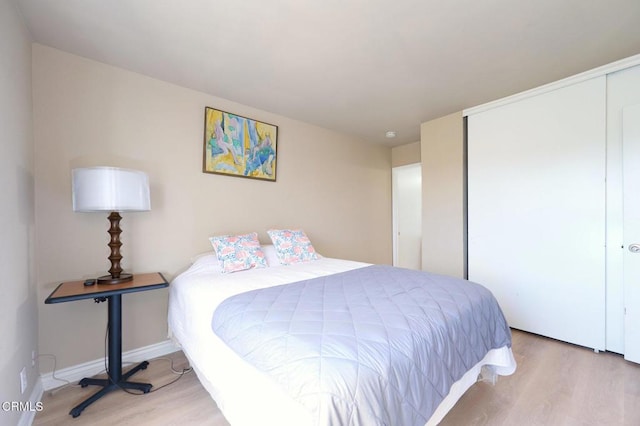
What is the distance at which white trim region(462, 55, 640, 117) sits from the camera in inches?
84.1

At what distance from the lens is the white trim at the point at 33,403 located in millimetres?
1485

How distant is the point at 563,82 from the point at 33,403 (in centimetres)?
481

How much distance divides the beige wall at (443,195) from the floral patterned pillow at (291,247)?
166 cm

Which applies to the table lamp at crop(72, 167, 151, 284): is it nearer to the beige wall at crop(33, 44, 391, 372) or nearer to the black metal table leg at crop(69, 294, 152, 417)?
the black metal table leg at crop(69, 294, 152, 417)

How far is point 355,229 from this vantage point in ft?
13.5

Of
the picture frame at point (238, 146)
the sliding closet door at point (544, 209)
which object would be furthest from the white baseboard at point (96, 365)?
the sliding closet door at point (544, 209)

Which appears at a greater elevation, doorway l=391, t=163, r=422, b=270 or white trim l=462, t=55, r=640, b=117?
white trim l=462, t=55, r=640, b=117

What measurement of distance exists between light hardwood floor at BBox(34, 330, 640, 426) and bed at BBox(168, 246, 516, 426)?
0.63ft

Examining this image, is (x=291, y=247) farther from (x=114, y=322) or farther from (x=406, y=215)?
(x=406, y=215)

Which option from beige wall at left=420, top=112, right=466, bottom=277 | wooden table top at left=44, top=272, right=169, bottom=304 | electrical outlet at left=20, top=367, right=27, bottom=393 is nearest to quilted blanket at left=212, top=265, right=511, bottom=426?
wooden table top at left=44, top=272, right=169, bottom=304

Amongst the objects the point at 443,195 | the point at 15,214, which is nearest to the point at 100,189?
the point at 15,214

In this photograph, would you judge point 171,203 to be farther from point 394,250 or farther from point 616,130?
point 616,130

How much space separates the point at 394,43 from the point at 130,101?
2.23 metres

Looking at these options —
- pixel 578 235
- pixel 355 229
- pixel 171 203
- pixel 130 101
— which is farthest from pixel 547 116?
pixel 130 101
